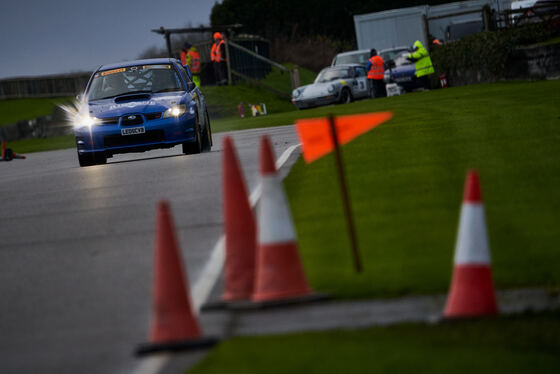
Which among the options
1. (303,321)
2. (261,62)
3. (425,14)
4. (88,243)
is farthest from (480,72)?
(303,321)

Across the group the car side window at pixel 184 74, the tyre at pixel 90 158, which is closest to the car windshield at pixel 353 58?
the car side window at pixel 184 74

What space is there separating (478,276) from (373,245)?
208 cm

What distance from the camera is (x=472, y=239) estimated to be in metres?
5.60

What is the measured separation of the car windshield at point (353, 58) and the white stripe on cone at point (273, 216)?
36.7 meters

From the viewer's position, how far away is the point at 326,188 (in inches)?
432

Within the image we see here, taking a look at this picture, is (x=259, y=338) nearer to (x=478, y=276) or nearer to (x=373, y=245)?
(x=478, y=276)

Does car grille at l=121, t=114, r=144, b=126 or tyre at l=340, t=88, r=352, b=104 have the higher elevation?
car grille at l=121, t=114, r=144, b=126

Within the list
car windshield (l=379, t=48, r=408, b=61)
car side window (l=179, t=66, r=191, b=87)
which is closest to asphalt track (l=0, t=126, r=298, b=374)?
car side window (l=179, t=66, r=191, b=87)

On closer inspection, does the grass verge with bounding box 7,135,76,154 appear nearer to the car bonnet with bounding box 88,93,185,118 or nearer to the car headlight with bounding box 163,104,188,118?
the car bonnet with bounding box 88,93,185,118

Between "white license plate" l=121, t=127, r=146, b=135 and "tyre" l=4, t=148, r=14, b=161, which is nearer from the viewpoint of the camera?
"white license plate" l=121, t=127, r=146, b=135

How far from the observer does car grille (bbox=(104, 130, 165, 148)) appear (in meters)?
17.6

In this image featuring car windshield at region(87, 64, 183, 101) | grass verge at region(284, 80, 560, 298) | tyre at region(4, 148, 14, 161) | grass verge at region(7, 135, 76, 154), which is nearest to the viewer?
grass verge at region(284, 80, 560, 298)

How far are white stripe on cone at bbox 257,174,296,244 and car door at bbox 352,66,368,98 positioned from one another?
103 feet

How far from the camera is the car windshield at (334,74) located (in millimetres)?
37406
